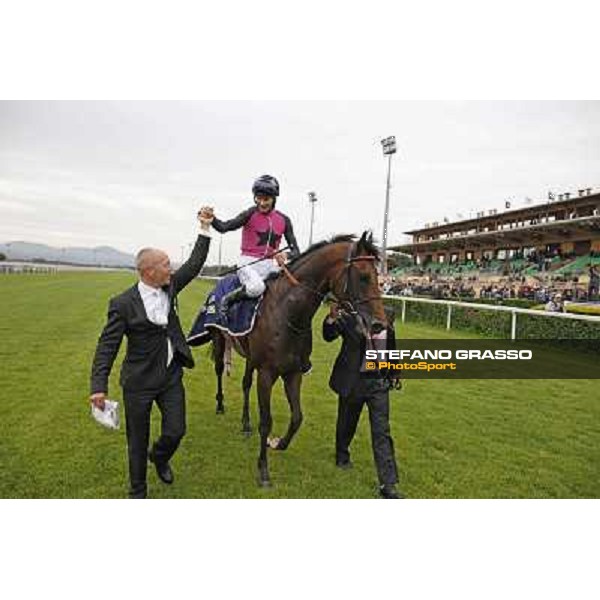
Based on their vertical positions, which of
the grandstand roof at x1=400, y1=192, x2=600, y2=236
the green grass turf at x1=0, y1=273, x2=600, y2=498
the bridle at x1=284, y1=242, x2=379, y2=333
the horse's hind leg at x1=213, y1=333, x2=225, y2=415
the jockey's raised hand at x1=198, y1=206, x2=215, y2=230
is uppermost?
the grandstand roof at x1=400, y1=192, x2=600, y2=236

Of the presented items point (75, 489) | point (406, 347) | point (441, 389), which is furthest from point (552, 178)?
point (75, 489)

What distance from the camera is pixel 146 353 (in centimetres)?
336

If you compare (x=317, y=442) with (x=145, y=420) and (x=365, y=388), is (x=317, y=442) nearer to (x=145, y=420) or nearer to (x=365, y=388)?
(x=365, y=388)

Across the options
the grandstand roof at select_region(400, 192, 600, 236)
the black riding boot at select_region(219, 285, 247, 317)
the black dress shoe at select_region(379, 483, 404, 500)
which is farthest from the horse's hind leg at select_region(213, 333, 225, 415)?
the black dress shoe at select_region(379, 483, 404, 500)

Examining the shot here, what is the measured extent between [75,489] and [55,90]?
2.80 m

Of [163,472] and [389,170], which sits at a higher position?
[389,170]

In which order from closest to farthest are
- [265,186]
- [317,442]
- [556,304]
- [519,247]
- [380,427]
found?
[380,427] < [265,186] < [317,442] < [519,247] < [556,304]

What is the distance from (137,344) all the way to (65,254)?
2349mm

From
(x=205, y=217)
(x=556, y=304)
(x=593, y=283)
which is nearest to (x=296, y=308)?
(x=205, y=217)

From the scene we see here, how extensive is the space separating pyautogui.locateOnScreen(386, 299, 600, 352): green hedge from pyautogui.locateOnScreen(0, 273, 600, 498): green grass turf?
78cm

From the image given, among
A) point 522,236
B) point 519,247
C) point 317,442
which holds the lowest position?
point 317,442

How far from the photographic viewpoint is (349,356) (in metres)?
3.87

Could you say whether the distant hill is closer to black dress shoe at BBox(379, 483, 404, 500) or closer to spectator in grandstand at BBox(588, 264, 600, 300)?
black dress shoe at BBox(379, 483, 404, 500)

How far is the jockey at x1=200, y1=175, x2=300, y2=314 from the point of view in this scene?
4.03m
